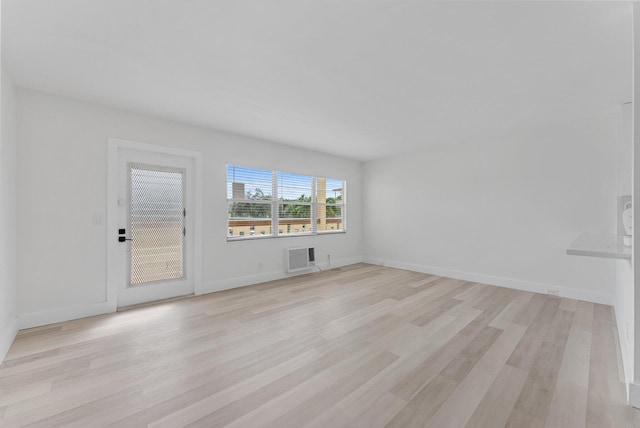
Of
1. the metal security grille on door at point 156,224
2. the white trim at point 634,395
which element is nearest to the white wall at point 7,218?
the metal security grille on door at point 156,224

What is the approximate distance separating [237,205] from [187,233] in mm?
940

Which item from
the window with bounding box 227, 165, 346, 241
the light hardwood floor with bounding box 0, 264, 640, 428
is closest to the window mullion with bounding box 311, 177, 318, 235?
the window with bounding box 227, 165, 346, 241

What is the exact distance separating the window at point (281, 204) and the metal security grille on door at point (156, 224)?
798 mm

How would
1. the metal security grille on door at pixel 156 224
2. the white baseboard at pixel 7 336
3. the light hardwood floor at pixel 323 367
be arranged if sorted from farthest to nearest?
1. the metal security grille on door at pixel 156 224
2. the white baseboard at pixel 7 336
3. the light hardwood floor at pixel 323 367

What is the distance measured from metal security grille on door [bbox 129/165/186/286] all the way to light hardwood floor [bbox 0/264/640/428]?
0.59m

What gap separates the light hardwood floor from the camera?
1696 mm

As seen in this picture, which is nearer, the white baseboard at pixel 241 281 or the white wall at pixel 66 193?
the white wall at pixel 66 193

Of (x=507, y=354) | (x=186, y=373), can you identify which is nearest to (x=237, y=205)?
(x=186, y=373)

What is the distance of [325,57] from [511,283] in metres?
4.61

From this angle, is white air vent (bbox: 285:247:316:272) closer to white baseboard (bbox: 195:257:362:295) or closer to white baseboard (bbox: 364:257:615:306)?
white baseboard (bbox: 195:257:362:295)

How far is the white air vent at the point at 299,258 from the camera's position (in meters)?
5.24

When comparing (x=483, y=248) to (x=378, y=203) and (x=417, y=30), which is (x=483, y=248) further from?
(x=417, y=30)

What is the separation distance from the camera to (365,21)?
187cm

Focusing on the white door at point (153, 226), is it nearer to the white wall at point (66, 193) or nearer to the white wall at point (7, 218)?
the white wall at point (66, 193)
